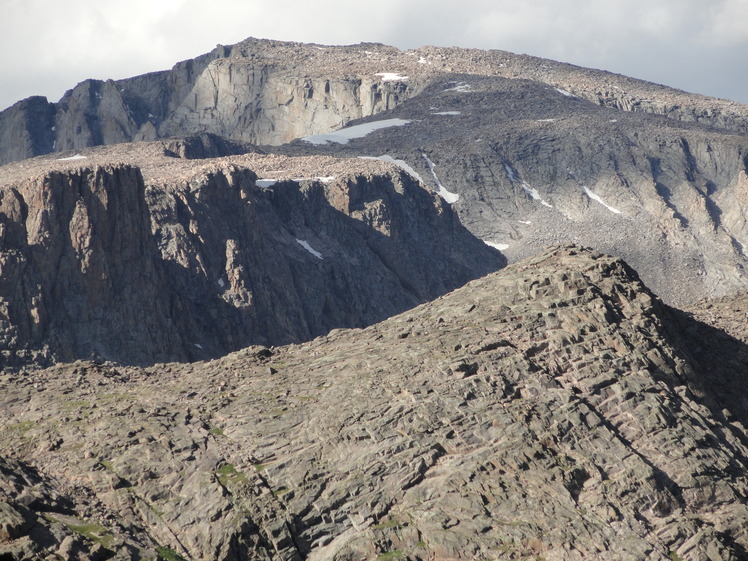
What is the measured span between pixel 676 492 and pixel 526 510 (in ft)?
30.9

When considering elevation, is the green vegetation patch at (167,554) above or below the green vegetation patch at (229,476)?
below

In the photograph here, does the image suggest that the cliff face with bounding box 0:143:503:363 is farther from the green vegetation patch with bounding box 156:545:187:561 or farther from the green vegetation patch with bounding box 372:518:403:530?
the green vegetation patch with bounding box 372:518:403:530

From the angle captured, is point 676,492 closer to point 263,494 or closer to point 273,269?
point 263,494

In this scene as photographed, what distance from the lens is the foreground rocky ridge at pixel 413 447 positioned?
69.6 metres

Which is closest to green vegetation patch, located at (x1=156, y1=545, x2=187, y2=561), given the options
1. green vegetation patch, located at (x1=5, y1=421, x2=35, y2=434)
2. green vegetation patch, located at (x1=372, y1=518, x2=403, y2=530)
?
green vegetation patch, located at (x1=372, y1=518, x2=403, y2=530)

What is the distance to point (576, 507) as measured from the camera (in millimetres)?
72125

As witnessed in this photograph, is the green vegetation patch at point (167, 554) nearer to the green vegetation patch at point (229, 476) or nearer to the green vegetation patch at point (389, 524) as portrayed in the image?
the green vegetation patch at point (229, 476)

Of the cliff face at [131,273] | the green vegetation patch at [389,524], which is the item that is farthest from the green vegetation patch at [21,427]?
the cliff face at [131,273]

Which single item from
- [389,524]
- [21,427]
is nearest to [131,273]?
[21,427]

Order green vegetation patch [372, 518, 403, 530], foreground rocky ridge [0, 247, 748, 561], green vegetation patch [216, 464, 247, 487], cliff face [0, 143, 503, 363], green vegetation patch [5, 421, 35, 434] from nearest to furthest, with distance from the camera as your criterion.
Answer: foreground rocky ridge [0, 247, 748, 561] < green vegetation patch [372, 518, 403, 530] < green vegetation patch [216, 464, 247, 487] < green vegetation patch [5, 421, 35, 434] < cliff face [0, 143, 503, 363]

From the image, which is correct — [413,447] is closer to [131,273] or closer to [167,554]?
[167,554]

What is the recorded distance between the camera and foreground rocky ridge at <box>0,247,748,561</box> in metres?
69.6

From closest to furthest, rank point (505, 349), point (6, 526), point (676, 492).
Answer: point (6, 526) < point (676, 492) < point (505, 349)

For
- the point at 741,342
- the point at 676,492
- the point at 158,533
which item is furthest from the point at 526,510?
the point at 741,342
